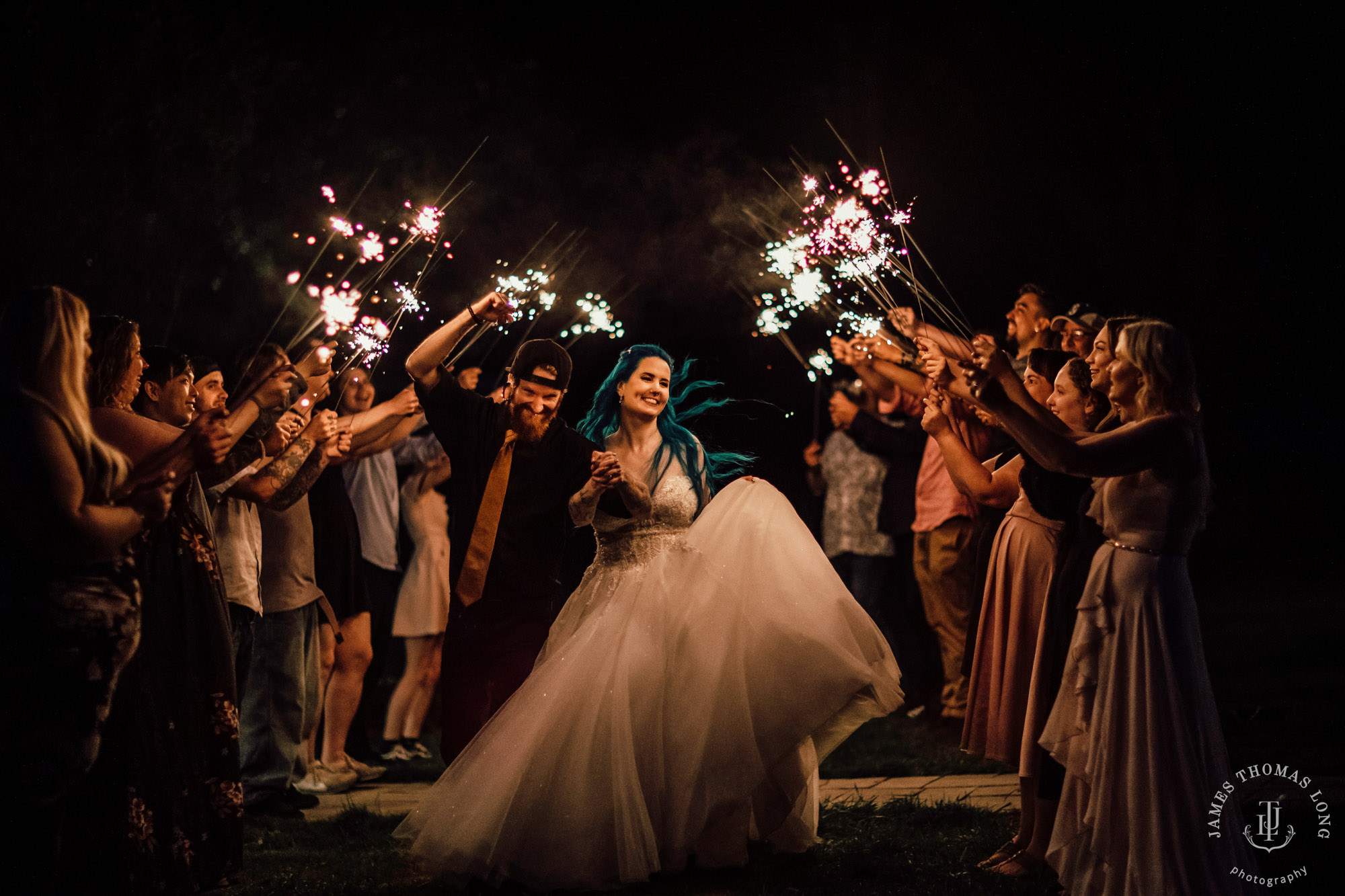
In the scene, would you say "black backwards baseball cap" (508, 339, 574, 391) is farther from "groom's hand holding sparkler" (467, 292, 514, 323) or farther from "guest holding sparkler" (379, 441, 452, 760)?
"guest holding sparkler" (379, 441, 452, 760)

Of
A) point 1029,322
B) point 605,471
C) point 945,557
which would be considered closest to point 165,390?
point 605,471

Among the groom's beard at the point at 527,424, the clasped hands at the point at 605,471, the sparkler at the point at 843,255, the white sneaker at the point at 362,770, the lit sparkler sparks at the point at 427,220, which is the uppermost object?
the sparkler at the point at 843,255

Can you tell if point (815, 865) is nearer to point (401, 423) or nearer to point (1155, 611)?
point (1155, 611)

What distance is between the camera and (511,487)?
4.30 metres

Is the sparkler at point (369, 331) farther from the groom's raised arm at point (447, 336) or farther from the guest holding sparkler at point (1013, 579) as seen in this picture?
the guest holding sparkler at point (1013, 579)

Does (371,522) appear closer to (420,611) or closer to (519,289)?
(420,611)

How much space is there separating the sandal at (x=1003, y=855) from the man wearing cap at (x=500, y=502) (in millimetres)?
1984

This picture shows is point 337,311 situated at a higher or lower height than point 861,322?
lower

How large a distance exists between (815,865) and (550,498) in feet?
6.01

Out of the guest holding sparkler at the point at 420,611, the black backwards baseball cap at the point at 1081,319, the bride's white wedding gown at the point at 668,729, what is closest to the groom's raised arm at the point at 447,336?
the bride's white wedding gown at the point at 668,729

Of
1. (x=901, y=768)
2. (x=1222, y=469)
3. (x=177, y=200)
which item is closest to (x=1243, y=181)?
(x=1222, y=469)

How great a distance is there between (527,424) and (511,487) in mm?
298

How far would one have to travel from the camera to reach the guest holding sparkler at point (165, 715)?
320cm

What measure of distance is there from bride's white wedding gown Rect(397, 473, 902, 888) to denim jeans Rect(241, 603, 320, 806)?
1515 mm
